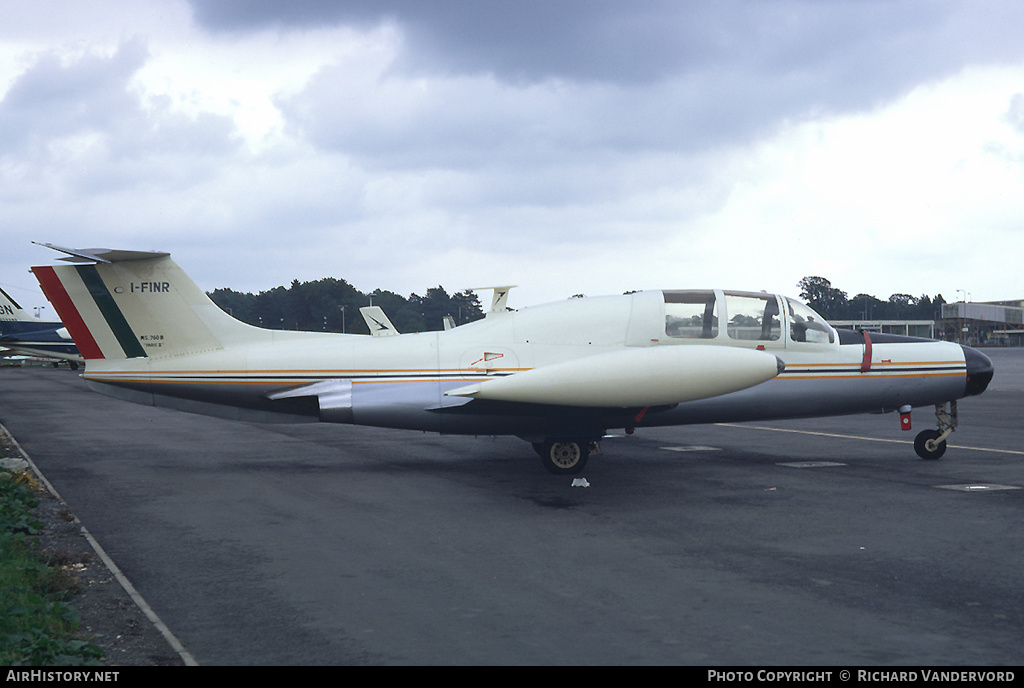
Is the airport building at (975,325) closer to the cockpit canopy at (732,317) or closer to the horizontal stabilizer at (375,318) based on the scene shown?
the horizontal stabilizer at (375,318)

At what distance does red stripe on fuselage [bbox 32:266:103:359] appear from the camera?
1334 cm

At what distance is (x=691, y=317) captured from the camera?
12.7m

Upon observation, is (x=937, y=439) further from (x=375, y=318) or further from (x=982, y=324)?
(x=982, y=324)

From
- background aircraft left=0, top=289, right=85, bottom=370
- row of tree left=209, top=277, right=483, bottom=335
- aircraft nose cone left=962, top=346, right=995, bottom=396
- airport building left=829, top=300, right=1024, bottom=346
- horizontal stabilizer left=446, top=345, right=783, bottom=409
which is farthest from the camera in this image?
row of tree left=209, top=277, right=483, bottom=335

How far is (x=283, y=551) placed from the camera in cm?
828

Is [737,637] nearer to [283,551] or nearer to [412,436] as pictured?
[283,551]

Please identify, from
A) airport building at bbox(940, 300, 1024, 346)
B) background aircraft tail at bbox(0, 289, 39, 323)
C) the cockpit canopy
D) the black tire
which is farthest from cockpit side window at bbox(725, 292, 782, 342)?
airport building at bbox(940, 300, 1024, 346)

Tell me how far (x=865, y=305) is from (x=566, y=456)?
578 feet

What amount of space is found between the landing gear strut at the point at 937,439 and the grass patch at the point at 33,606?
12961 mm

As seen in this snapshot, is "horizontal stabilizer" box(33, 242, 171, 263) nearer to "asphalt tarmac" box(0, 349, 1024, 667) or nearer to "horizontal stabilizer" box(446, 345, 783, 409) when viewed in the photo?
"asphalt tarmac" box(0, 349, 1024, 667)

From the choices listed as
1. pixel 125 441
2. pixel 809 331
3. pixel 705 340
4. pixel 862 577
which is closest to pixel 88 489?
pixel 125 441

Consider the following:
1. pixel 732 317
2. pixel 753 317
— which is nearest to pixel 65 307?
pixel 732 317

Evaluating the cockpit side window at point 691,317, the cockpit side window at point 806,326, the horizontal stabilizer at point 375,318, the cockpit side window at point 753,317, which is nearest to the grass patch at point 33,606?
the cockpit side window at point 691,317

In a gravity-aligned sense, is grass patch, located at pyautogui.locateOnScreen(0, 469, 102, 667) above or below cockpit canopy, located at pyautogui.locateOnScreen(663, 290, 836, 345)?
below
